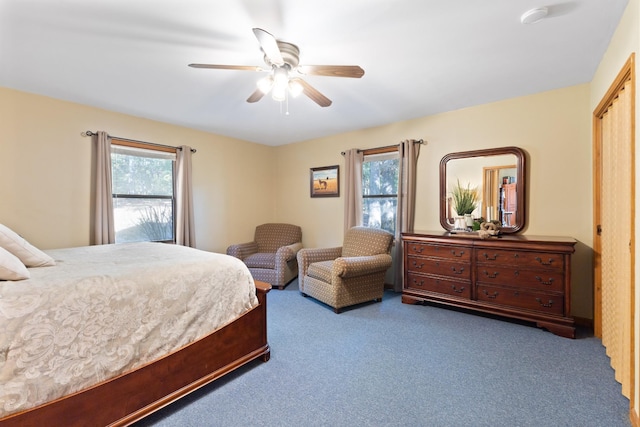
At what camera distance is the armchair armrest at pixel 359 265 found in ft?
10.6

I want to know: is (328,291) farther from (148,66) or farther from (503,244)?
(148,66)

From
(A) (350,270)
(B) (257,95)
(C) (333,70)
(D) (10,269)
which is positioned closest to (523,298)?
(A) (350,270)

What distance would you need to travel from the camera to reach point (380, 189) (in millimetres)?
4391

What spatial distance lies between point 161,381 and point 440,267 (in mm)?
2869

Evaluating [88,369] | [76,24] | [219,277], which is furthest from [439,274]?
[76,24]

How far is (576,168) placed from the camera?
2889 mm

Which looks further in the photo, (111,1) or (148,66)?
(148,66)

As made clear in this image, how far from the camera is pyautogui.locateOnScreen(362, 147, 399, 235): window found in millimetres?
4262

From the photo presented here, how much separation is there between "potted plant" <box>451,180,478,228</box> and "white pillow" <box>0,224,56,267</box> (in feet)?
12.9

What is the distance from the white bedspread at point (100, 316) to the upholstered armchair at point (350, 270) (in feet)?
4.60

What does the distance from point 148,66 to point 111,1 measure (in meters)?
0.77

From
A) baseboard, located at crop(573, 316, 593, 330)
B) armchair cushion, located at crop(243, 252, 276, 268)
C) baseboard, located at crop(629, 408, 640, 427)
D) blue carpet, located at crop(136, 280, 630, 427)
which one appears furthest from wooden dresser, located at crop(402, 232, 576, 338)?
armchair cushion, located at crop(243, 252, 276, 268)

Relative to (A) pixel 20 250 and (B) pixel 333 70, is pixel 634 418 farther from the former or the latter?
(A) pixel 20 250

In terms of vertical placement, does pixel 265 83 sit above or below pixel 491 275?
above
